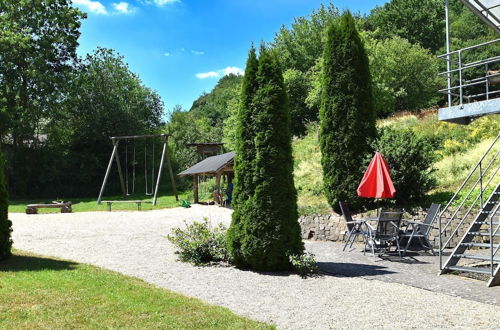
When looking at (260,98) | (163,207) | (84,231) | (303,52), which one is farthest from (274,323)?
(303,52)

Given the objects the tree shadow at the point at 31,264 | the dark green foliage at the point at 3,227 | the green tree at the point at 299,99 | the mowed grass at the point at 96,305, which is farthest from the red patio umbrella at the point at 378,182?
the green tree at the point at 299,99

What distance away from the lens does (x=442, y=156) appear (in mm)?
16562

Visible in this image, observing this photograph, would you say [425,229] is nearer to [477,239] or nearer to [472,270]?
[477,239]

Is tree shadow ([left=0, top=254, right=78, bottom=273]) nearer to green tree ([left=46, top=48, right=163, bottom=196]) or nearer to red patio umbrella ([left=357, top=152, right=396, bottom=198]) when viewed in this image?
red patio umbrella ([left=357, top=152, right=396, bottom=198])

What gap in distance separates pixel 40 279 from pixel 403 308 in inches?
201

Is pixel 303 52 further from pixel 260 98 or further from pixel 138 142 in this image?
pixel 260 98

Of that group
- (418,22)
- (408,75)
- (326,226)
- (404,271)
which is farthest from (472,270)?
(418,22)

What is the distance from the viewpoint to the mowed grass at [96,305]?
4.69m

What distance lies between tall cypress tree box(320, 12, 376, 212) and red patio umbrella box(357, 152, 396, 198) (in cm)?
261

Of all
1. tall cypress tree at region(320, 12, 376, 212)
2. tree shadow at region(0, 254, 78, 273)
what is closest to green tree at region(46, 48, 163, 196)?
tall cypress tree at region(320, 12, 376, 212)

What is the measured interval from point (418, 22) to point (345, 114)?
33946mm

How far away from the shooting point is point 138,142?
38.0m

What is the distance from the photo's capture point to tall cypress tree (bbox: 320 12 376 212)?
43.8 feet

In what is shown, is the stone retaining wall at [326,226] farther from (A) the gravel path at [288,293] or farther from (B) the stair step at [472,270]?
(A) the gravel path at [288,293]
